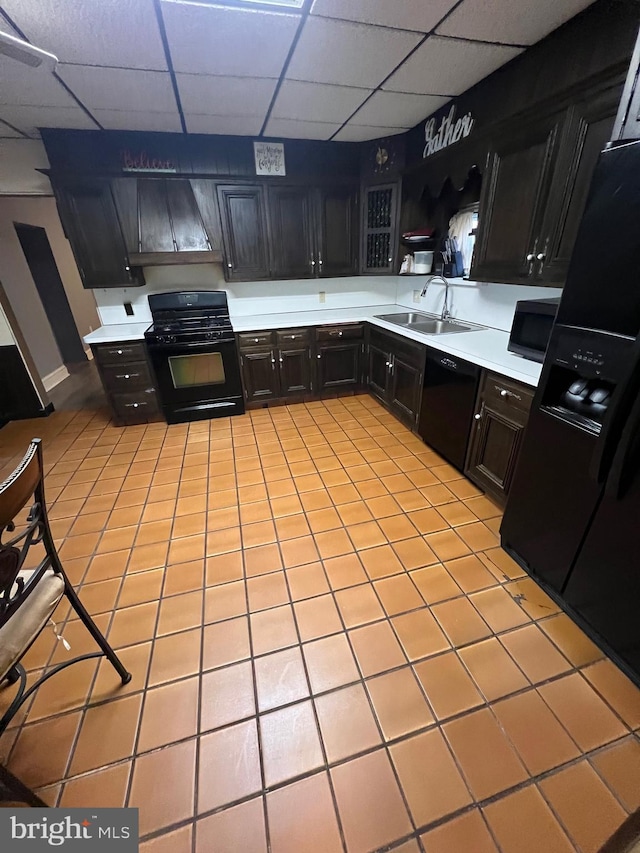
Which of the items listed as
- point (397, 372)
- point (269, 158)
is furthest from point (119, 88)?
point (397, 372)

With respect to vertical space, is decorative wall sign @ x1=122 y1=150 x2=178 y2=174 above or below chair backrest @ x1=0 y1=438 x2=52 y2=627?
above

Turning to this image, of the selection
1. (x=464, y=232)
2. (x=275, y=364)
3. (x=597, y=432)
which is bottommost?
(x=275, y=364)

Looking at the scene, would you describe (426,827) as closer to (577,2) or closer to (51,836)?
(51,836)

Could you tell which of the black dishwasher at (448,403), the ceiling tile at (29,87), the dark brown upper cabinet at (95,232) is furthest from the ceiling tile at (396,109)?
the dark brown upper cabinet at (95,232)

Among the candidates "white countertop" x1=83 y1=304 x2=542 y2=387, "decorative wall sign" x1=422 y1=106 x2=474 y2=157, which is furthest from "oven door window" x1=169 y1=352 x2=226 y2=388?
"decorative wall sign" x1=422 y1=106 x2=474 y2=157

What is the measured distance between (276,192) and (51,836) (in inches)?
161

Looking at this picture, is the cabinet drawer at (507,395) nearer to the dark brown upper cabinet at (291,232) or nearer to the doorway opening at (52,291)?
the dark brown upper cabinet at (291,232)

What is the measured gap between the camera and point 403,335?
2.89m

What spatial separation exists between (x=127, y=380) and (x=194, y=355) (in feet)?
2.24

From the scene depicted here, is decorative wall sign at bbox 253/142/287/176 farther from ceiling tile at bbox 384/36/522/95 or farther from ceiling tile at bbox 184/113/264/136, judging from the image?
ceiling tile at bbox 384/36/522/95

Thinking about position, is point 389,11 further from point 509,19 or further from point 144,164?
point 144,164

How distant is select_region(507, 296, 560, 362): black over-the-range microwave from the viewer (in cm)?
189

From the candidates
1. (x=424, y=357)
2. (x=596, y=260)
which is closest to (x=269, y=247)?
(x=424, y=357)

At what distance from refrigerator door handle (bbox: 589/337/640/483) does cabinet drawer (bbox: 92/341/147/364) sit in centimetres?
336
